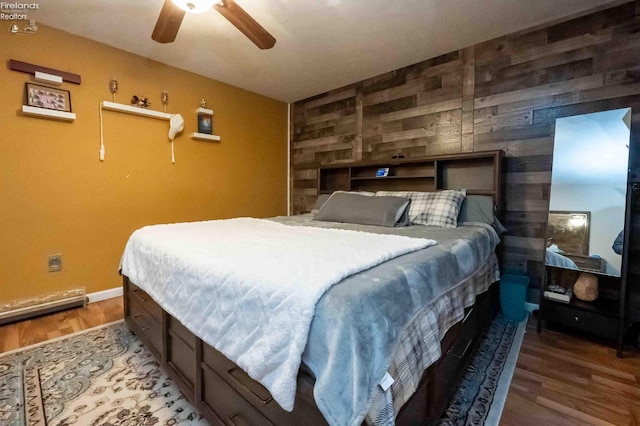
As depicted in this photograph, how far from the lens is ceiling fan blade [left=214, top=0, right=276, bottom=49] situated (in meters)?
1.60

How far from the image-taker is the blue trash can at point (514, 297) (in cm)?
225

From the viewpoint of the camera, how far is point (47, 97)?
2.36 metres

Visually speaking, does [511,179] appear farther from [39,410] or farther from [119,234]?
[119,234]

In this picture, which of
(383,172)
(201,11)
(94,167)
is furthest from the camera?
(383,172)

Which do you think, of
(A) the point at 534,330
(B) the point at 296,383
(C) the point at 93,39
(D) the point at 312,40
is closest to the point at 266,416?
(B) the point at 296,383

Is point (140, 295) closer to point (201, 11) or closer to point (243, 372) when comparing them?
point (243, 372)

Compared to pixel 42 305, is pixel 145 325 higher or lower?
higher

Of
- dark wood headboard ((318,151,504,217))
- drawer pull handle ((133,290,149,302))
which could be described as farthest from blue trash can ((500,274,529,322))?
drawer pull handle ((133,290,149,302))

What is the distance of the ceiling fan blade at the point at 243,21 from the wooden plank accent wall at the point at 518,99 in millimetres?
1736

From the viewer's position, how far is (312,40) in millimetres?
2580

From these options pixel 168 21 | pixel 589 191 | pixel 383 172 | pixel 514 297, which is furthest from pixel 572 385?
pixel 168 21

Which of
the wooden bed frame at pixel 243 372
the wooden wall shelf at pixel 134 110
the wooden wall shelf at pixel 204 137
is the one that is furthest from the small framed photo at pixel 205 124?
the wooden bed frame at pixel 243 372

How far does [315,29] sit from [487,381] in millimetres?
2678

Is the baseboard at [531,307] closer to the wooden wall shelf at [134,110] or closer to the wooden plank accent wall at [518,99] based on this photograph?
the wooden plank accent wall at [518,99]
